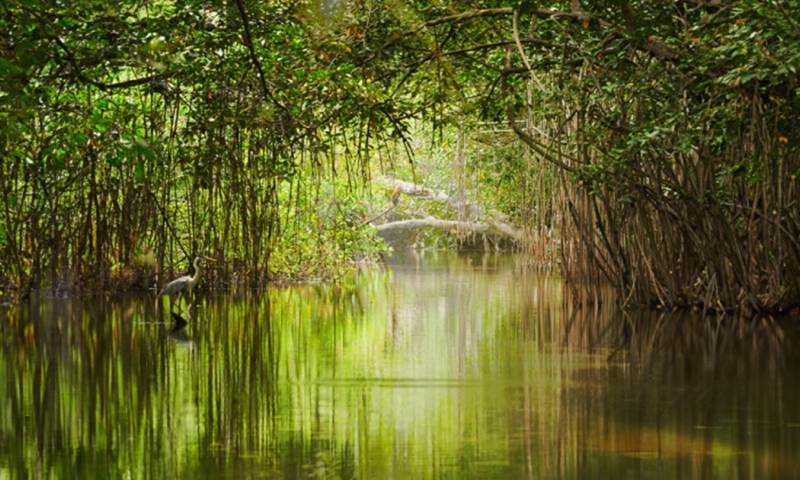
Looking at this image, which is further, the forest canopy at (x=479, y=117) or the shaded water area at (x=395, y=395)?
the forest canopy at (x=479, y=117)

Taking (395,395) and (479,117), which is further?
(479,117)

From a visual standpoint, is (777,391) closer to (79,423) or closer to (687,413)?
(687,413)

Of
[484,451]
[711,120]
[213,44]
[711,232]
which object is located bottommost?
[484,451]

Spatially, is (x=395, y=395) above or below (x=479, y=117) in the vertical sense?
below

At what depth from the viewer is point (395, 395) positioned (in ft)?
24.5

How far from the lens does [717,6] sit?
973cm

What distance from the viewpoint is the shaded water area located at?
5.61 metres

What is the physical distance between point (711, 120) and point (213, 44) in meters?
3.90

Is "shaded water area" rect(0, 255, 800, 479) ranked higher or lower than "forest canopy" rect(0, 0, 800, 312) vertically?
lower

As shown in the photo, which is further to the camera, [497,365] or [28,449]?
[497,365]

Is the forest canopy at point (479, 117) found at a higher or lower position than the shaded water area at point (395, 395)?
higher

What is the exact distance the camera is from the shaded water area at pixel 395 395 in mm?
5605

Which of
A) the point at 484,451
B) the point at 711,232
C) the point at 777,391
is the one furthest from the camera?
the point at 711,232

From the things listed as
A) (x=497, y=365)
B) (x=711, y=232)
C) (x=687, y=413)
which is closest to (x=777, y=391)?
(x=687, y=413)
